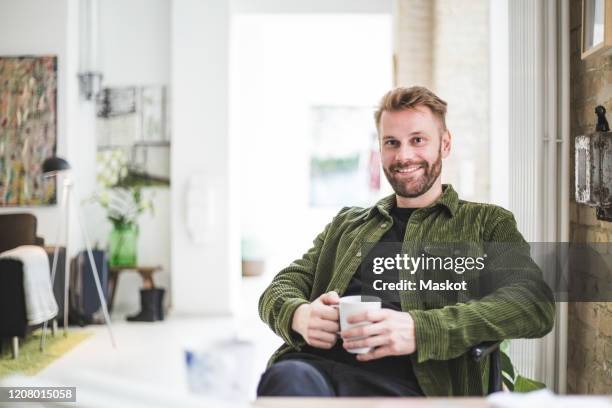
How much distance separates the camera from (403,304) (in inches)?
59.1

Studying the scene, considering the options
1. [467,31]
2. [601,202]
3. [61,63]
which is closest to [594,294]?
[601,202]

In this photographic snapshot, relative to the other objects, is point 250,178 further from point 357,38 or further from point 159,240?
point 159,240

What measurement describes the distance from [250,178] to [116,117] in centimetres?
380

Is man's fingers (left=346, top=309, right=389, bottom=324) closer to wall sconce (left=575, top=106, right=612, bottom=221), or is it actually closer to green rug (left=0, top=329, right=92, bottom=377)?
wall sconce (left=575, top=106, right=612, bottom=221)

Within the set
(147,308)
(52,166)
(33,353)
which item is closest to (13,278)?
(33,353)

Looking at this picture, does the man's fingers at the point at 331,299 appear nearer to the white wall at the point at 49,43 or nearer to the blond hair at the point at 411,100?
the blond hair at the point at 411,100

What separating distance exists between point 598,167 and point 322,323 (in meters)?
0.90

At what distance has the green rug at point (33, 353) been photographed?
1.77 metres

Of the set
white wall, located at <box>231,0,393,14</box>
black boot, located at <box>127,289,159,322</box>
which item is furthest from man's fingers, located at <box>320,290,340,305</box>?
white wall, located at <box>231,0,393,14</box>

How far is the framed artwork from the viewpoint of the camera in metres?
1.54

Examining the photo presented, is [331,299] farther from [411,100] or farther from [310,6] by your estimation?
[310,6]

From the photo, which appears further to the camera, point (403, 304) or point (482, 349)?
point (403, 304)

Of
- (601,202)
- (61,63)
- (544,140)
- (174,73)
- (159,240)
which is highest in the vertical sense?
(174,73)

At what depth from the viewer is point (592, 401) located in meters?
0.85
